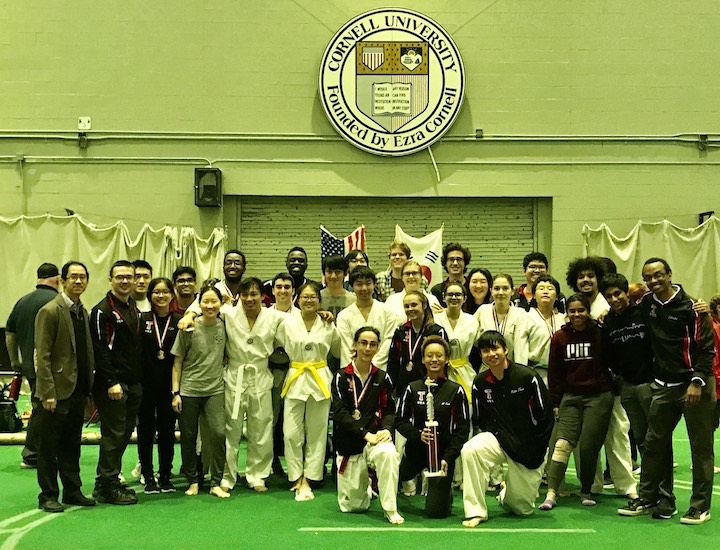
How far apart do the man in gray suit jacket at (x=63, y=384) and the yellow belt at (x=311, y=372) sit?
153 cm

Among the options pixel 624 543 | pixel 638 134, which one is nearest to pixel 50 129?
pixel 638 134

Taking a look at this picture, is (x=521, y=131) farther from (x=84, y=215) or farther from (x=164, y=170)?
(x=84, y=215)

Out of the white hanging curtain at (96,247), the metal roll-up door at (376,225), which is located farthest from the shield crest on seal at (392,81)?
the white hanging curtain at (96,247)

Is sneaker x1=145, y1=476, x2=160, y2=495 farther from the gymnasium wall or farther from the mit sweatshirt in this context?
the gymnasium wall

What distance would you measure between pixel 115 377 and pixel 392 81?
7.28 meters

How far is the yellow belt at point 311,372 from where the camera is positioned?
661cm

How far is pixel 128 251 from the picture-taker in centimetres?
1185

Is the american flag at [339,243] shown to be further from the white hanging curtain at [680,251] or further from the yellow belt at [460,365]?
the yellow belt at [460,365]

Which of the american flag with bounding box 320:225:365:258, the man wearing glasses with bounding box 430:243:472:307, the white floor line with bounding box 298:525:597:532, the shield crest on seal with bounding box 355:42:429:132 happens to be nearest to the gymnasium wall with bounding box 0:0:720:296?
the shield crest on seal with bounding box 355:42:429:132

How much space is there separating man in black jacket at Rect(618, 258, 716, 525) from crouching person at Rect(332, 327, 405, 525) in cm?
163

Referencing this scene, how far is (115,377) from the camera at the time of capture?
6016 millimetres

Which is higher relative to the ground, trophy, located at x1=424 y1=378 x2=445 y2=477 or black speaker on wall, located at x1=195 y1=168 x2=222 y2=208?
black speaker on wall, located at x1=195 y1=168 x2=222 y2=208

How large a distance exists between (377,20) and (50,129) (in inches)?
196

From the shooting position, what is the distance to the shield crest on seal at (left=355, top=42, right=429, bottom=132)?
1199cm
